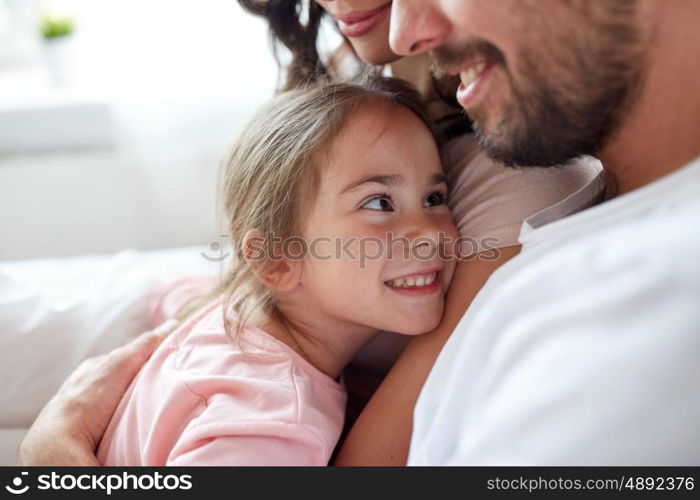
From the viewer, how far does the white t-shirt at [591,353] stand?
0.81m

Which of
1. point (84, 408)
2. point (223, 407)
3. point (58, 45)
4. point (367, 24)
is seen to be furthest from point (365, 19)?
point (58, 45)

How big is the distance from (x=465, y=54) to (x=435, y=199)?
29 centimetres

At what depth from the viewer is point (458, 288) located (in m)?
1.22

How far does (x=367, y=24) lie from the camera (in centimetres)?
145

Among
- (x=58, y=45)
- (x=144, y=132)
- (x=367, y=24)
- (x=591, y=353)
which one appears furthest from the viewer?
(x=58, y=45)

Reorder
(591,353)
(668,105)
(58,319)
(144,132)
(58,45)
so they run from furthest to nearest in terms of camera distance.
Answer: (58,45) < (144,132) < (58,319) < (668,105) < (591,353)

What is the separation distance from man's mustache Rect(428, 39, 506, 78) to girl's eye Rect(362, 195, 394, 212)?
231 mm

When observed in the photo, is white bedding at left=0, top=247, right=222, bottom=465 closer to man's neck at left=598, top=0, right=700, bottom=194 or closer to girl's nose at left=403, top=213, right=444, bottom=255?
girl's nose at left=403, top=213, right=444, bottom=255

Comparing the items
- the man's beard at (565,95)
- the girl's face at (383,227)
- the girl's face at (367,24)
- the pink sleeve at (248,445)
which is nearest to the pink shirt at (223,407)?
the pink sleeve at (248,445)

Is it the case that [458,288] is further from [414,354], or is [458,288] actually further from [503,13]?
[503,13]

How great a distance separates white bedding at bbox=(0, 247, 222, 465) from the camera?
4.84 feet

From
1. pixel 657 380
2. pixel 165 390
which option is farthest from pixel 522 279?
pixel 165 390

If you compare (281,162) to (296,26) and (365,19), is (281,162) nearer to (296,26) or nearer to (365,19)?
(365,19)

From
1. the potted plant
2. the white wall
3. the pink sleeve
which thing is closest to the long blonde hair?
the pink sleeve
